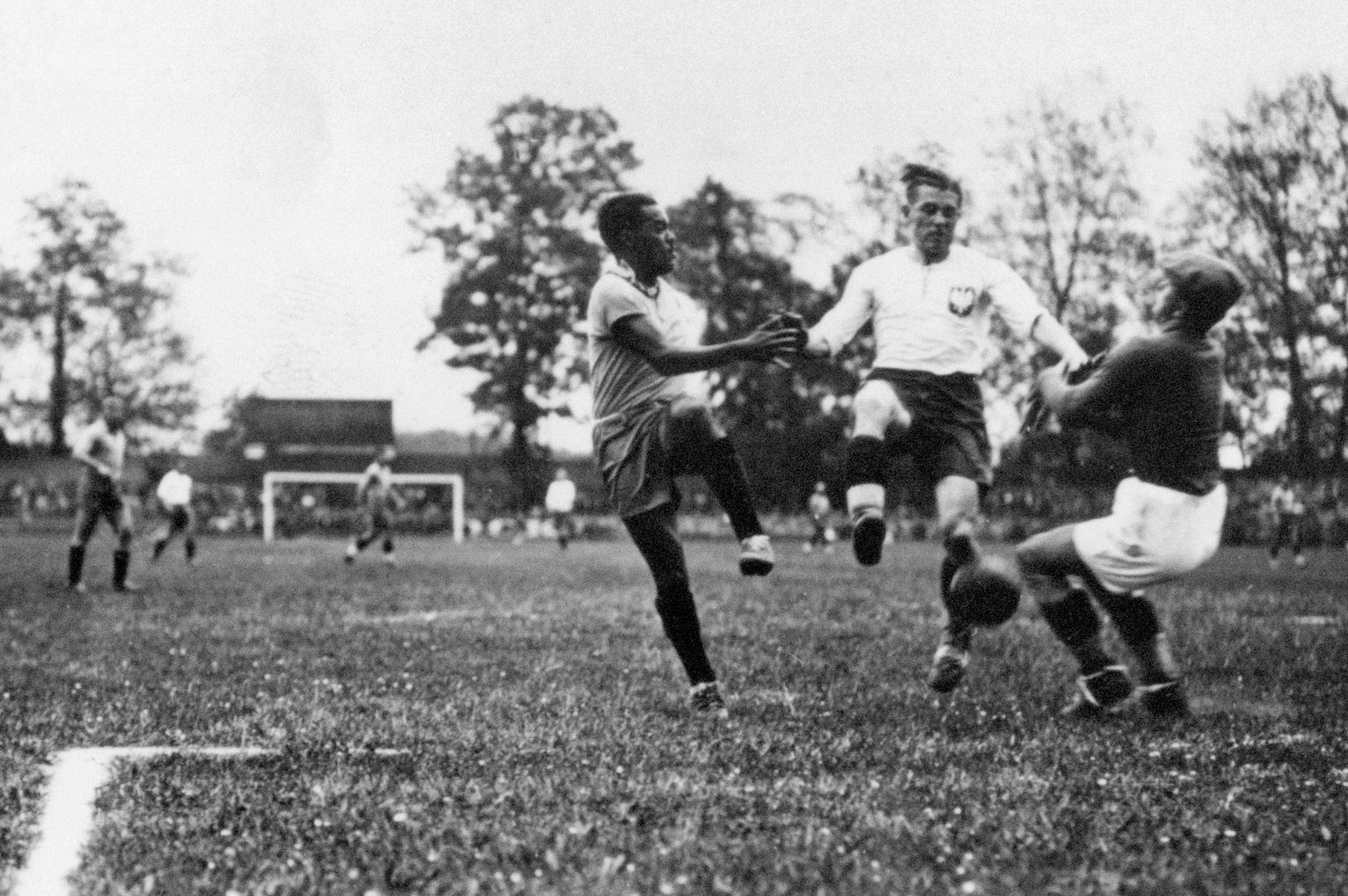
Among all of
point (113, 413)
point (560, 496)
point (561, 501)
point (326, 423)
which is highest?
point (326, 423)

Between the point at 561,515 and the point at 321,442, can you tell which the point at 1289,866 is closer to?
the point at 561,515

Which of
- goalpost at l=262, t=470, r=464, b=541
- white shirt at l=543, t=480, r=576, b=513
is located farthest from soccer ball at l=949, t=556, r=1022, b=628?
goalpost at l=262, t=470, r=464, b=541

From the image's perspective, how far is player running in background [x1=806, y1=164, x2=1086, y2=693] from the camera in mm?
6793

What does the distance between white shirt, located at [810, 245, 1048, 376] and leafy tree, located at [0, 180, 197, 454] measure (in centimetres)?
5187

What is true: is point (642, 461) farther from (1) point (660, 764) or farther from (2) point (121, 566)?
(2) point (121, 566)

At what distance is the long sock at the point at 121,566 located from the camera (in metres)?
16.6

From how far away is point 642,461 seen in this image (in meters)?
6.48

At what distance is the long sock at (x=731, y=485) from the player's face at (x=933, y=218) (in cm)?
139

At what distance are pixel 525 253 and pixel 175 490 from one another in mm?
26516

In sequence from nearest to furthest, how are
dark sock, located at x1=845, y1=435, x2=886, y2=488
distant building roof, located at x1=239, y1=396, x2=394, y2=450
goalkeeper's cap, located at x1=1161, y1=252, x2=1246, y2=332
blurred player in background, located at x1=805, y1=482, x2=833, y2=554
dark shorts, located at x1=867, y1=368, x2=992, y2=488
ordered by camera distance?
goalkeeper's cap, located at x1=1161, y1=252, x2=1246, y2=332 < dark sock, located at x1=845, y1=435, x2=886, y2=488 < dark shorts, located at x1=867, y1=368, x2=992, y2=488 < blurred player in background, located at x1=805, y1=482, x2=833, y2=554 < distant building roof, located at x1=239, y1=396, x2=394, y2=450

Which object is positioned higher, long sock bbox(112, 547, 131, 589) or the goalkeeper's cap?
the goalkeeper's cap

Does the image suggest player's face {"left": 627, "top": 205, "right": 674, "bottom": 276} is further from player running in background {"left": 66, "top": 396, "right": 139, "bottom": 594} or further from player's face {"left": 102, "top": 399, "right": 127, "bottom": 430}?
player running in background {"left": 66, "top": 396, "right": 139, "bottom": 594}

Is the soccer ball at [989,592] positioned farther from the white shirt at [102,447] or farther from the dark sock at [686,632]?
the white shirt at [102,447]

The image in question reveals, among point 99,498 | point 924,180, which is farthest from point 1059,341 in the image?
point 99,498
